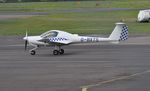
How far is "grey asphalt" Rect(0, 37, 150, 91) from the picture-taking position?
21.4 metres

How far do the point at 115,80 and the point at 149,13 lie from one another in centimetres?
5495

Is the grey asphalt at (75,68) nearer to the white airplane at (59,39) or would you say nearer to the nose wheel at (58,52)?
the nose wheel at (58,52)

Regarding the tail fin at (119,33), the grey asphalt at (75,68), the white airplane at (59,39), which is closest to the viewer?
the grey asphalt at (75,68)

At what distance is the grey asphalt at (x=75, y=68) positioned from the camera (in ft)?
70.1

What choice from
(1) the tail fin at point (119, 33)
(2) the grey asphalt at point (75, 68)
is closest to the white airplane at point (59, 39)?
(1) the tail fin at point (119, 33)

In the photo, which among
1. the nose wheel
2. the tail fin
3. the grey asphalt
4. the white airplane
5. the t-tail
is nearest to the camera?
the grey asphalt

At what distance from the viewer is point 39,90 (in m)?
20.1

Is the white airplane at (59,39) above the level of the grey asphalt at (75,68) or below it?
above

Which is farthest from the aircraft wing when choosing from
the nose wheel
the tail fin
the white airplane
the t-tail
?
the tail fin

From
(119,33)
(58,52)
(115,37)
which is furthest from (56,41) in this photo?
(119,33)

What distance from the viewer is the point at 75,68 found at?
27422mm

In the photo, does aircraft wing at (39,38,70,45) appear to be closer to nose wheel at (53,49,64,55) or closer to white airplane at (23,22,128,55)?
white airplane at (23,22,128,55)

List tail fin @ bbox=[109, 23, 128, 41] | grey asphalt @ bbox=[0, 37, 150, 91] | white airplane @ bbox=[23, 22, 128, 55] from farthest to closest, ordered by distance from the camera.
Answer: tail fin @ bbox=[109, 23, 128, 41], white airplane @ bbox=[23, 22, 128, 55], grey asphalt @ bbox=[0, 37, 150, 91]

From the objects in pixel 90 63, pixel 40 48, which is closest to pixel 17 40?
pixel 40 48
